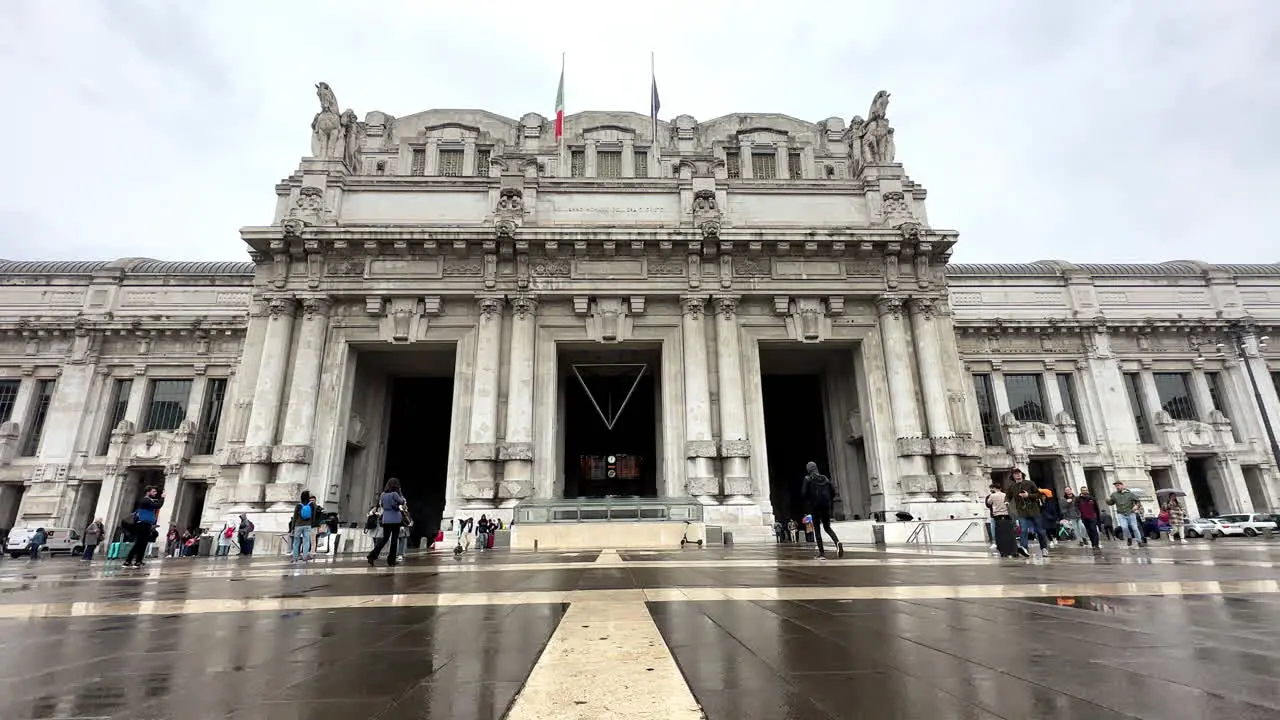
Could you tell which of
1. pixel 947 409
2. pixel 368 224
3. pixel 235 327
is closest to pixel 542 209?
pixel 368 224

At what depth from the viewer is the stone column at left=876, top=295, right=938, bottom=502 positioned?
20.6 meters

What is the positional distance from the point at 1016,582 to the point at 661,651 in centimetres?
477

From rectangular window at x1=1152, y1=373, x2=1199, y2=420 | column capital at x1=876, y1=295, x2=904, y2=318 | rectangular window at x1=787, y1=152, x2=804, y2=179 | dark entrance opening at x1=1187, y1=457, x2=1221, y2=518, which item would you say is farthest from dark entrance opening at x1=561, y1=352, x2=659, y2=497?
dark entrance opening at x1=1187, y1=457, x2=1221, y2=518

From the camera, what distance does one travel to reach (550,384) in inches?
868

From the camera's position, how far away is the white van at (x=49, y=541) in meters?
26.0

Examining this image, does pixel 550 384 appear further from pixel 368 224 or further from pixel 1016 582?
pixel 1016 582

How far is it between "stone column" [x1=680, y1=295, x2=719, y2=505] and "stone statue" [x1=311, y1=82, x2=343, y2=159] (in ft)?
52.2

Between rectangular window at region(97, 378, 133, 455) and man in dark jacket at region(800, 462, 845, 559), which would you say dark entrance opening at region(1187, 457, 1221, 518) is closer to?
man in dark jacket at region(800, 462, 845, 559)

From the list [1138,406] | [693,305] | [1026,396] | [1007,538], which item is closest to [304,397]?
[693,305]

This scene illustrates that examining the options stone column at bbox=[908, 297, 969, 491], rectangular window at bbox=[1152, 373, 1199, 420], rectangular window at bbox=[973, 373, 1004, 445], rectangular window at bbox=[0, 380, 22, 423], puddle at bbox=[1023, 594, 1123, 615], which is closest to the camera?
puddle at bbox=[1023, 594, 1123, 615]

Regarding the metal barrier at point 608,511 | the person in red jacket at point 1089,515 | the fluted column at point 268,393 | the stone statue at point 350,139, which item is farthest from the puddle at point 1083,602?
the stone statue at point 350,139

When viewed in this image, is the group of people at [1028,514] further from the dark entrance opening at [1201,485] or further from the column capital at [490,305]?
the dark entrance opening at [1201,485]

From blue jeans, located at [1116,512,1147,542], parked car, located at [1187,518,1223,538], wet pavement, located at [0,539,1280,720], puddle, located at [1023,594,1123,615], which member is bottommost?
parked car, located at [1187,518,1223,538]

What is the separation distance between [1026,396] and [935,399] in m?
15.2
